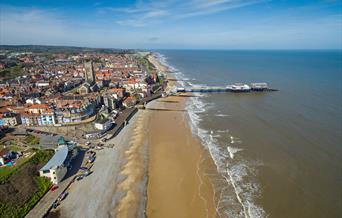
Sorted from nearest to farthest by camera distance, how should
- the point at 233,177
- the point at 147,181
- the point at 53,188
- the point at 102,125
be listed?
the point at 53,188 → the point at 147,181 → the point at 233,177 → the point at 102,125

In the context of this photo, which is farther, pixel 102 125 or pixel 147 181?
pixel 102 125

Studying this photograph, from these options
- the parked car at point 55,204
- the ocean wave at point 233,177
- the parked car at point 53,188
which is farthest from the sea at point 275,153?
the parked car at point 53,188

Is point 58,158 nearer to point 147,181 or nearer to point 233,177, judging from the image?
point 147,181

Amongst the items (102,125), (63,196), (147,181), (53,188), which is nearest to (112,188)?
(147,181)

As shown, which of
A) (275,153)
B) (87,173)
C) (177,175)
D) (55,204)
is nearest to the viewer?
(55,204)

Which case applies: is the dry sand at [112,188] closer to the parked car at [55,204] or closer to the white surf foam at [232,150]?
the parked car at [55,204]

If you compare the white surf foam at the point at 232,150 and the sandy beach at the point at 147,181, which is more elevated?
the white surf foam at the point at 232,150

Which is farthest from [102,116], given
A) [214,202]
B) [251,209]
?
[251,209]

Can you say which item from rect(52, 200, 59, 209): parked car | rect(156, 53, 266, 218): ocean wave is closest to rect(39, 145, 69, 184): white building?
rect(52, 200, 59, 209): parked car
